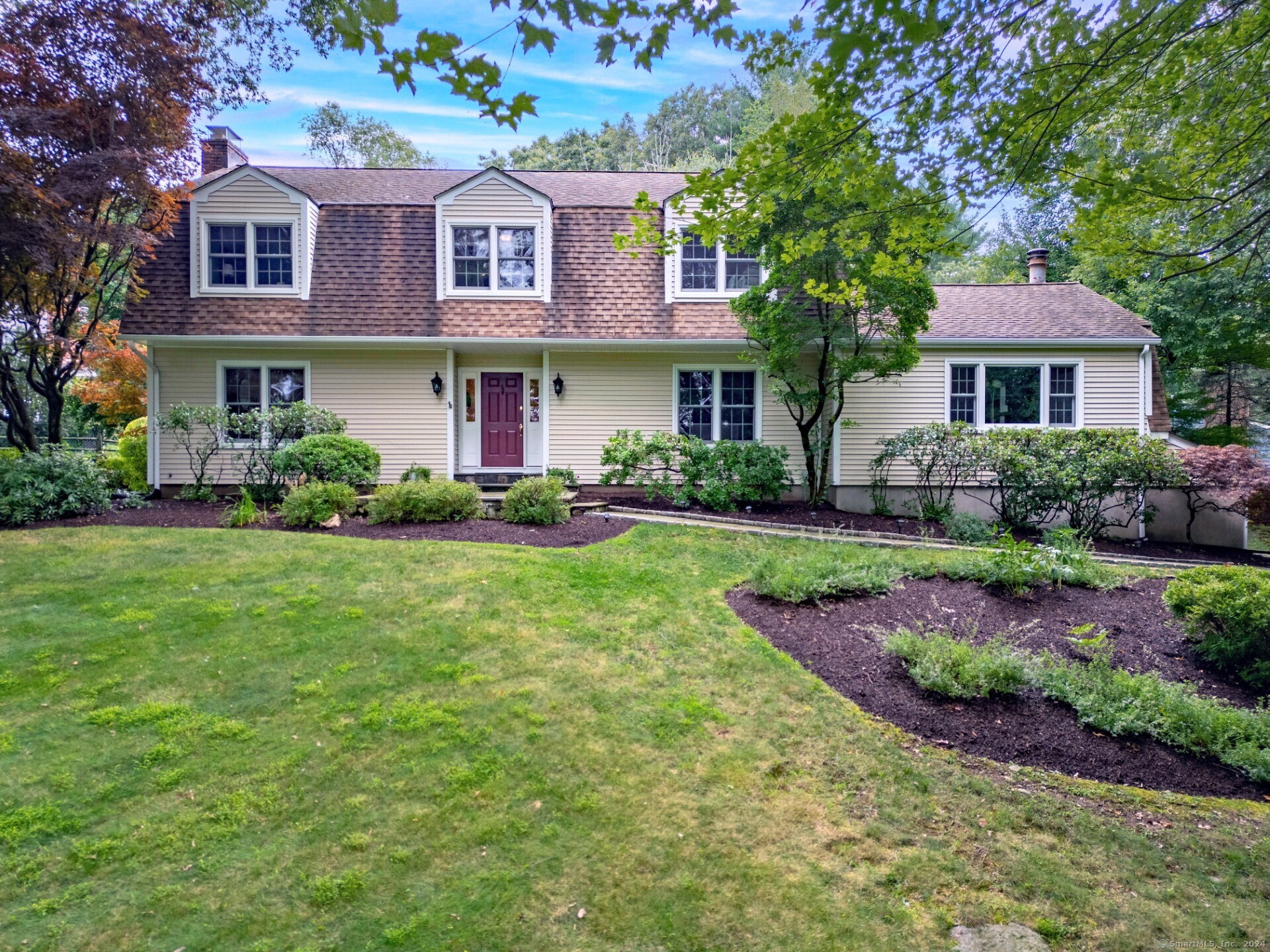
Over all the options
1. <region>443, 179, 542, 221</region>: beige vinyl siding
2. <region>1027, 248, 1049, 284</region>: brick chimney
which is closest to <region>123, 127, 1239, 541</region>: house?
<region>443, 179, 542, 221</region>: beige vinyl siding

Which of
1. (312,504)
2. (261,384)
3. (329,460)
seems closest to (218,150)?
(261,384)

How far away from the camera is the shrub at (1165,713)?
12.4 ft

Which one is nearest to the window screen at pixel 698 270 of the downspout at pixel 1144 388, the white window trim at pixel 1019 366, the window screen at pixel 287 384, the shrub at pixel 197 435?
the white window trim at pixel 1019 366

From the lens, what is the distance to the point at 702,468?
34.6ft

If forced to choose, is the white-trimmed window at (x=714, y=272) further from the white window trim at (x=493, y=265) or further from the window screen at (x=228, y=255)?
the window screen at (x=228, y=255)

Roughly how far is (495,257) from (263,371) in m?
4.59

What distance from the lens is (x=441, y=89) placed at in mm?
3197

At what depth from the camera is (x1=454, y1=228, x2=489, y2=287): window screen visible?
12.0 meters

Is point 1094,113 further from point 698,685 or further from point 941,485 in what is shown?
point 941,485

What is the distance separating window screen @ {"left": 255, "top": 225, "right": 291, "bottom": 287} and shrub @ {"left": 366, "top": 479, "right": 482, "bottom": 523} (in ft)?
17.2

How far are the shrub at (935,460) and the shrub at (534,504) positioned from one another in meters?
5.86

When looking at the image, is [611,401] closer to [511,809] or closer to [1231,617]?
[1231,617]

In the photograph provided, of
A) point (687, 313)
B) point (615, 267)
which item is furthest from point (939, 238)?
point (615, 267)

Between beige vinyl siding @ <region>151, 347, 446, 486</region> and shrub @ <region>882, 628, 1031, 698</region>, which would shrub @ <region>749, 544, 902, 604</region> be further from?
beige vinyl siding @ <region>151, 347, 446, 486</region>
